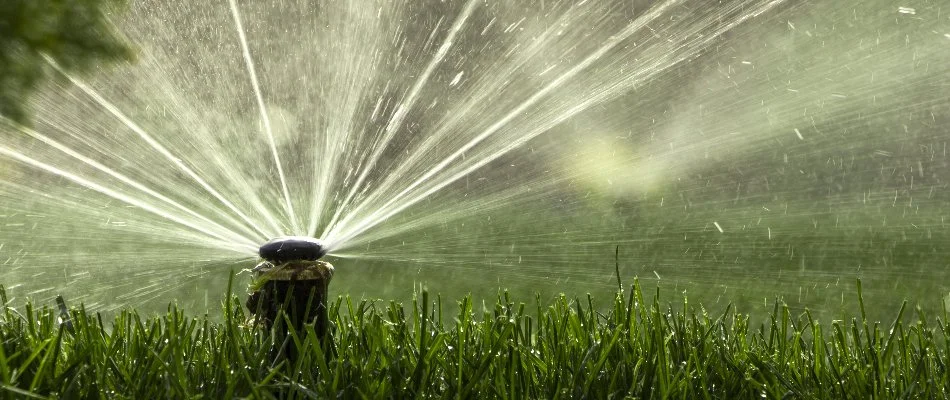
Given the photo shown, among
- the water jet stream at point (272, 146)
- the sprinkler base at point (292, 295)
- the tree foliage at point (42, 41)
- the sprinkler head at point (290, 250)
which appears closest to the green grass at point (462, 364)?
the sprinkler base at point (292, 295)

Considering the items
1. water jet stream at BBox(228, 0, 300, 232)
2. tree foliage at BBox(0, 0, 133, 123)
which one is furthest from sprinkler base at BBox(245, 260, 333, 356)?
tree foliage at BBox(0, 0, 133, 123)

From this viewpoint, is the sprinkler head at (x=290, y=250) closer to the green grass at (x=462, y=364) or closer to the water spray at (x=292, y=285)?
the water spray at (x=292, y=285)

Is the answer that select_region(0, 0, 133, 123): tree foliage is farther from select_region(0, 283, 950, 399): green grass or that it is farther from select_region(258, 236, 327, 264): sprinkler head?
select_region(258, 236, 327, 264): sprinkler head

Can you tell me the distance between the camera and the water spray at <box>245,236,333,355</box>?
1849 mm

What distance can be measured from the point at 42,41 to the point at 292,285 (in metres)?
3.46

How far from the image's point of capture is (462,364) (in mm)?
1890

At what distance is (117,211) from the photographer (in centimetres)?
926

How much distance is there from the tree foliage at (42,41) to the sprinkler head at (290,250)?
341 cm

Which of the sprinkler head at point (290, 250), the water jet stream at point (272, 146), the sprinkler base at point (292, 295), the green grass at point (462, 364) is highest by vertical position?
the water jet stream at point (272, 146)

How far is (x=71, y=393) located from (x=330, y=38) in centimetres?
535

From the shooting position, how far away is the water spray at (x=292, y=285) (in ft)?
6.07

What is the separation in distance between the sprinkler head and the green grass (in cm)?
17

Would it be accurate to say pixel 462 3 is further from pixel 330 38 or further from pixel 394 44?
pixel 330 38

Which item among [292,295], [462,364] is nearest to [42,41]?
[292,295]
